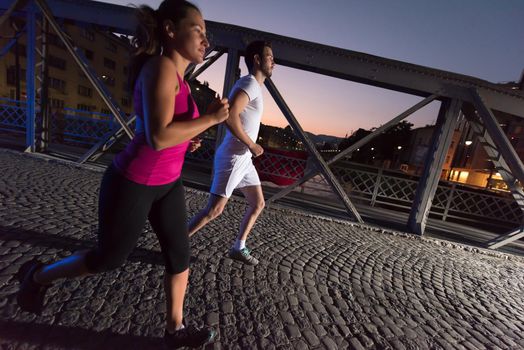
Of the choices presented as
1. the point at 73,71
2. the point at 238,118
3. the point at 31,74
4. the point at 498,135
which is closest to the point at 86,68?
the point at 31,74

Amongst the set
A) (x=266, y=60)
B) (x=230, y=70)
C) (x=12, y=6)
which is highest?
(x=12, y=6)

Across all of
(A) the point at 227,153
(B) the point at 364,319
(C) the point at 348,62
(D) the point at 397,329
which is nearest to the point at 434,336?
(D) the point at 397,329

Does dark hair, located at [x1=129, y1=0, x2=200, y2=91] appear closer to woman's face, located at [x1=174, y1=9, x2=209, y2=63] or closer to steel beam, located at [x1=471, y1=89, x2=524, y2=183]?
woman's face, located at [x1=174, y1=9, x2=209, y2=63]

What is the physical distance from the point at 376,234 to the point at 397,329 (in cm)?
319

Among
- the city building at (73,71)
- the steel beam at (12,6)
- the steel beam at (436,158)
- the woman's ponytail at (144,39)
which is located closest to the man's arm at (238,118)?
the woman's ponytail at (144,39)

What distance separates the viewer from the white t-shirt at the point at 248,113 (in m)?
2.41

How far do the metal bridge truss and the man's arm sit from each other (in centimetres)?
300

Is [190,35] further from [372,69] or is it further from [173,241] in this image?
[372,69]

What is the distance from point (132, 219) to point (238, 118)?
4.08ft

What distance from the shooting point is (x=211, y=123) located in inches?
55.0

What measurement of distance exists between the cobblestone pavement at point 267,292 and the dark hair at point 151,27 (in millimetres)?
1729

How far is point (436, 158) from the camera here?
5348 mm

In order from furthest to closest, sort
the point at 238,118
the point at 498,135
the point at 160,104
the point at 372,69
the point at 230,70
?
the point at 230,70
the point at 372,69
the point at 498,135
the point at 238,118
the point at 160,104

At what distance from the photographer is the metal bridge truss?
5082mm
